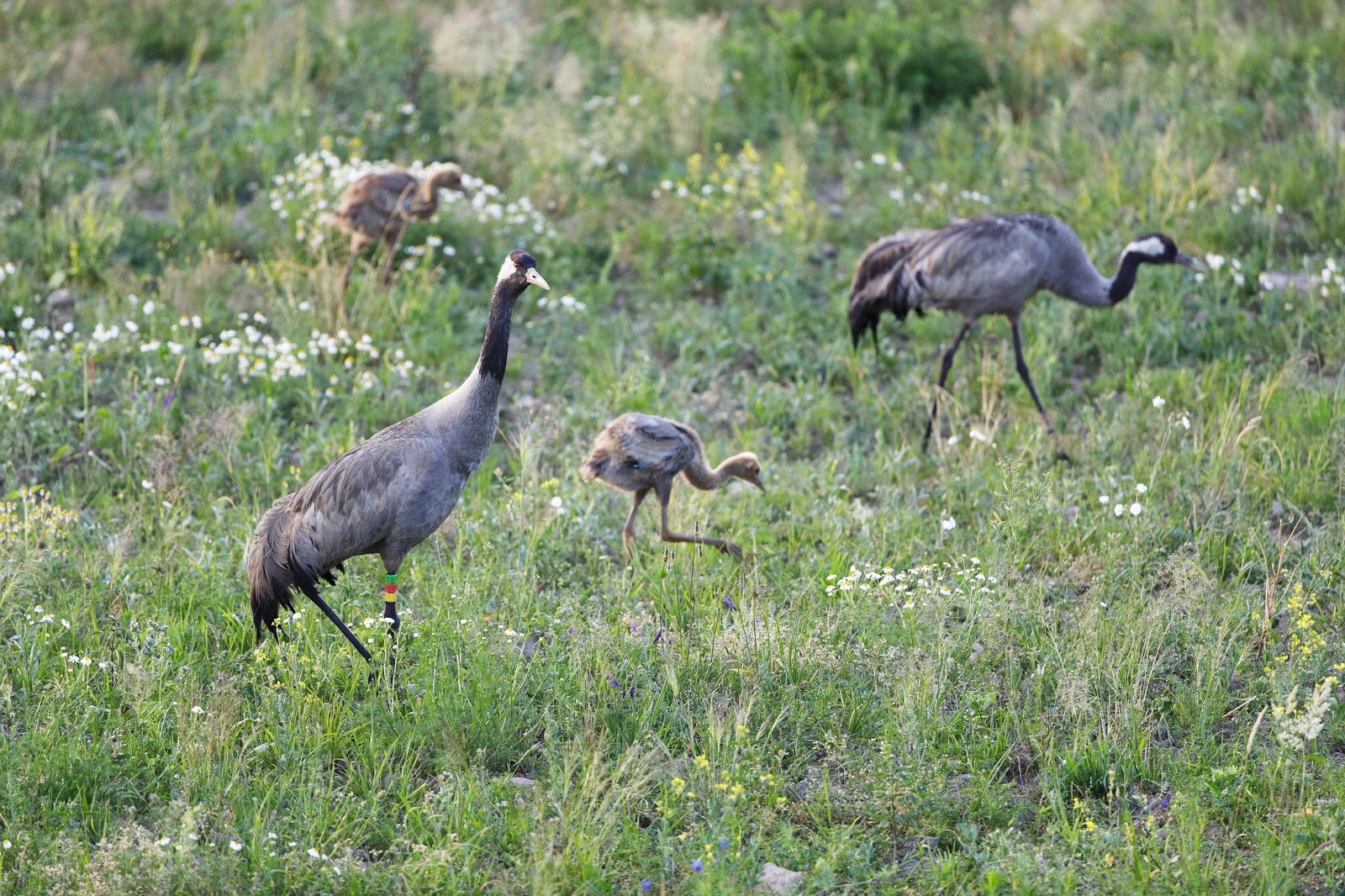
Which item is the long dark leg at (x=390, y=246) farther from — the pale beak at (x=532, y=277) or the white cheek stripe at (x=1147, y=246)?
the white cheek stripe at (x=1147, y=246)

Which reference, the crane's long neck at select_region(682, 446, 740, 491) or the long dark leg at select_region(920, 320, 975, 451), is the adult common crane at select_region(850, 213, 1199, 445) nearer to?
the long dark leg at select_region(920, 320, 975, 451)

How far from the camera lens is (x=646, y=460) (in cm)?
667

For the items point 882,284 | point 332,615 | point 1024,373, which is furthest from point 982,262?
point 332,615

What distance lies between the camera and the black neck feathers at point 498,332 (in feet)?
19.6

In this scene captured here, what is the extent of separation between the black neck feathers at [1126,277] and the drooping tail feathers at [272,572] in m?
5.57

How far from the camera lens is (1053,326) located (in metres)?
9.04

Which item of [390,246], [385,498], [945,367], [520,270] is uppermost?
[520,270]

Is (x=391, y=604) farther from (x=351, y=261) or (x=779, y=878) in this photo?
(x=351, y=261)

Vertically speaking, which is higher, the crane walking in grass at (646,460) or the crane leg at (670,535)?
the crane walking in grass at (646,460)

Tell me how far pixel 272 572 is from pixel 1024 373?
4923 millimetres

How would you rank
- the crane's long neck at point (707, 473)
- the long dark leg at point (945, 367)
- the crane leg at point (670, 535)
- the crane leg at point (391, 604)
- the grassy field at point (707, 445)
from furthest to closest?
1. the long dark leg at point (945, 367)
2. the crane's long neck at point (707, 473)
3. the crane leg at point (670, 535)
4. the crane leg at point (391, 604)
5. the grassy field at point (707, 445)

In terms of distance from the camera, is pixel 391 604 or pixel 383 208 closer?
pixel 391 604

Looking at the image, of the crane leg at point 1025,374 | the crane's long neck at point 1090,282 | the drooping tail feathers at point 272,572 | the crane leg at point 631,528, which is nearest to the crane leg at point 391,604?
the drooping tail feathers at point 272,572

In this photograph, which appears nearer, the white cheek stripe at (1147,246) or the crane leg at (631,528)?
the crane leg at (631,528)
